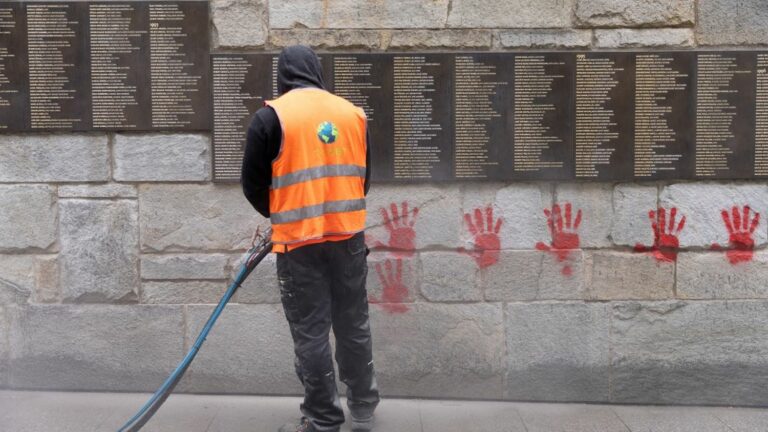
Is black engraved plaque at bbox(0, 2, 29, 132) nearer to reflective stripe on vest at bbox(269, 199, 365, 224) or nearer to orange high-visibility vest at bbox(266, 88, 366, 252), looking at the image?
orange high-visibility vest at bbox(266, 88, 366, 252)

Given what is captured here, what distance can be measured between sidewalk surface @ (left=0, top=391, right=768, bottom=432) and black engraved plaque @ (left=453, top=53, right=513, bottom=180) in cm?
165

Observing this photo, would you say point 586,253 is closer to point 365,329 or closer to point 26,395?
point 365,329

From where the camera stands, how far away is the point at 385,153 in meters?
5.11

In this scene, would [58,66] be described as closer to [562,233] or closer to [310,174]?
[310,174]

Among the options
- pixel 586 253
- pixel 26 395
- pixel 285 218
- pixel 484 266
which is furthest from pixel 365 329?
pixel 26 395

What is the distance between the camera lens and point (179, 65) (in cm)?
509

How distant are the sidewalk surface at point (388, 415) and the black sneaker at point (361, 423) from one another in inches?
6.5

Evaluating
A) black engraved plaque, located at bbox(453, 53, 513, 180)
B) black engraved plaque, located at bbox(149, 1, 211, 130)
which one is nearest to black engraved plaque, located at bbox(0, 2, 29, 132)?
black engraved plaque, located at bbox(149, 1, 211, 130)

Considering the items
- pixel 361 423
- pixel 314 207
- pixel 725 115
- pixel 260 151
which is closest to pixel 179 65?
pixel 260 151

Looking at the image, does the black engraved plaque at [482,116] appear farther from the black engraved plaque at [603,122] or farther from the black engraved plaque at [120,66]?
the black engraved plaque at [120,66]

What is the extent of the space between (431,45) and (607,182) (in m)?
1.57

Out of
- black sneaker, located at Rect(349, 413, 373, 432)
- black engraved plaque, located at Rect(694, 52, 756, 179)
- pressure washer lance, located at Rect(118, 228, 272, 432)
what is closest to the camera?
pressure washer lance, located at Rect(118, 228, 272, 432)

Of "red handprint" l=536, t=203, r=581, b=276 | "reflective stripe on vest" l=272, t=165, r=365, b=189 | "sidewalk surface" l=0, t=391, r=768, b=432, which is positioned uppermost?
"reflective stripe on vest" l=272, t=165, r=365, b=189

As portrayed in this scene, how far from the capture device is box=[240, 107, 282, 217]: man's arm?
393cm
